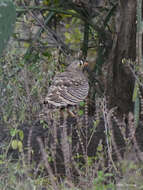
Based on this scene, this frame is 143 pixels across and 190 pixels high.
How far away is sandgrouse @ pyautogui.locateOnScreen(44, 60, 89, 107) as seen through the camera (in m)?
6.00

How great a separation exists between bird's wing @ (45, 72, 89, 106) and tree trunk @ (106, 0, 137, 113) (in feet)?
1.76

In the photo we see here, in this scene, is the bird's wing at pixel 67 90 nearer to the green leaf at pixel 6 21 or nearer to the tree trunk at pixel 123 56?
the tree trunk at pixel 123 56

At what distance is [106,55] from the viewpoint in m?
7.77

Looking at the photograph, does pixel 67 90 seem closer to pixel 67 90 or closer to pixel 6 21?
pixel 67 90

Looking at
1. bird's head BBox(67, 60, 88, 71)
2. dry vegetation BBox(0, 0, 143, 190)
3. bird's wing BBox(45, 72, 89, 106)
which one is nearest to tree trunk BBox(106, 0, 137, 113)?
dry vegetation BBox(0, 0, 143, 190)

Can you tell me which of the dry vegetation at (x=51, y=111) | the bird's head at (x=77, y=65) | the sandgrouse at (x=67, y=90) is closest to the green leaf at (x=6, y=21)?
the dry vegetation at (x=51, y=111)

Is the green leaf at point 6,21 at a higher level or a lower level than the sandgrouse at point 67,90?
higher

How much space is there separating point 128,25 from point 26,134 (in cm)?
198

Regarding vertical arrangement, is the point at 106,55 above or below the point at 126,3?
below

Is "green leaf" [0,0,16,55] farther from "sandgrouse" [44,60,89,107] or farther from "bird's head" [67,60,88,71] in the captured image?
"bird's head" [67,60,88,71]

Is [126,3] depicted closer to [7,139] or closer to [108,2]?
[108,2]

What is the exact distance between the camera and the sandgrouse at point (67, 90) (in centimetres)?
600

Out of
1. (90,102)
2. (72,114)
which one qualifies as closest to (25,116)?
(72,114)

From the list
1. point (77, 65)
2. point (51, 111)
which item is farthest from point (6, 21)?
point (77, 65)
